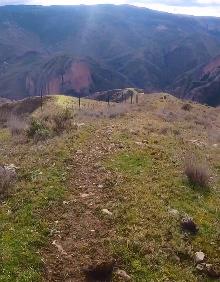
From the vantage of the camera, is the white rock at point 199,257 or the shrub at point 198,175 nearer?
the white rock at point 199,257

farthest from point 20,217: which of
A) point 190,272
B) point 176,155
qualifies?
point 176,155

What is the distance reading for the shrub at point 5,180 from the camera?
14.1 m

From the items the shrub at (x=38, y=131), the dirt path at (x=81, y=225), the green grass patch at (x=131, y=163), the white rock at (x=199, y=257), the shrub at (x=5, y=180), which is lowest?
the shrub at (x=38, y=131)

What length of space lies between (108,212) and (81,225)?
3.29 feet

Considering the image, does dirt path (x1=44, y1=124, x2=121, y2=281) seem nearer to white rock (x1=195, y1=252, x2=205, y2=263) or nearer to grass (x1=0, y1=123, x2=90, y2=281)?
grass (x1=0, y1=123, x2=90, y2=281)

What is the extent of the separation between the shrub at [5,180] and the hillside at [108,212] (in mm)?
45

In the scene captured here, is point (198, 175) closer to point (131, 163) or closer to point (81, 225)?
point (131, 163)

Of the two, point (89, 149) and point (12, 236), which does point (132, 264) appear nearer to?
point (12, 236)

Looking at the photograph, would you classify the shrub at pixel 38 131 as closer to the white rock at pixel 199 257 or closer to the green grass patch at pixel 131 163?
the green grass patch at pixel 131 163

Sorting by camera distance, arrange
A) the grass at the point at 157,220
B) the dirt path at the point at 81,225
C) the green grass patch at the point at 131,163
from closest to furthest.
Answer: the dirt path at the point at 81,225
the grass at the point at 157,220
the green grass patch at the point at 131,163

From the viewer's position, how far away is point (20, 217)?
12547 millimetres

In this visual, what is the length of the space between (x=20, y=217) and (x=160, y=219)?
368cm

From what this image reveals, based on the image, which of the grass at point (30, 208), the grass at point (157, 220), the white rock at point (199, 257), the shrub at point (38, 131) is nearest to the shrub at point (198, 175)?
the grass at point (157, 220)

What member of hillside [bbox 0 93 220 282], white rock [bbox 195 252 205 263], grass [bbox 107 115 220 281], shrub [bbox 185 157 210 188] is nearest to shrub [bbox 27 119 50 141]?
hillside [bbox 0 93 220 282]
